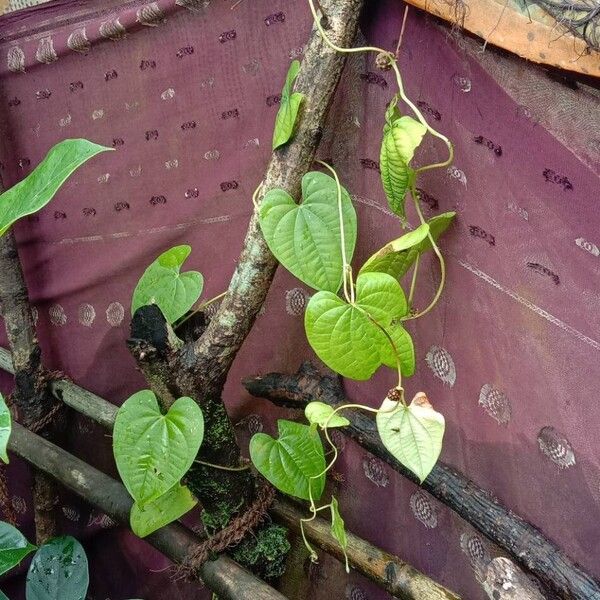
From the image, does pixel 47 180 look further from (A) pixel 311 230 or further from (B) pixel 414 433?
(B) pixel 414 433

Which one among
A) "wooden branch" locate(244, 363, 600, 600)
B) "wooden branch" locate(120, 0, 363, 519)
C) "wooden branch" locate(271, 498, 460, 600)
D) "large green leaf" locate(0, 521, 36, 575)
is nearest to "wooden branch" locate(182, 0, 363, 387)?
"wooden branch" locate(120, 0, 363, 519)

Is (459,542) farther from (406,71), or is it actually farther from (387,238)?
(406,71)

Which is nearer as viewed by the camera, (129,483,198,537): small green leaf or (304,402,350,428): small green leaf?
(304,402,350,428): small green leaf

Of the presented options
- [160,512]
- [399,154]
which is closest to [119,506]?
[160,512]

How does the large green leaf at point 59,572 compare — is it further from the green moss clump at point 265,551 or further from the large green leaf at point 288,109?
the large green leaf at point 288,109

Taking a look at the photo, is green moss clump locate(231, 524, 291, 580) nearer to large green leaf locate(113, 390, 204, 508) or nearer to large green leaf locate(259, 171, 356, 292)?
large green leaf locate(113, 390, 204, 508)

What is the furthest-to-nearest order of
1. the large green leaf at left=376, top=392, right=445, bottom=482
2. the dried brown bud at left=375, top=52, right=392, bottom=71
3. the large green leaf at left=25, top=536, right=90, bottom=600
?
the large green leaf at left=25, top=536, right=90, bottom=600 → the dried brown bud at left=375, top=52, right=392, bottom=71 → the large green leaf at left=376, top=392, right=445, bottom=482

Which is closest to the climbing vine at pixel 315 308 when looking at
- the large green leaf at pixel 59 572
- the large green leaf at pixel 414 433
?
the large green leaf at pixel 414 433
